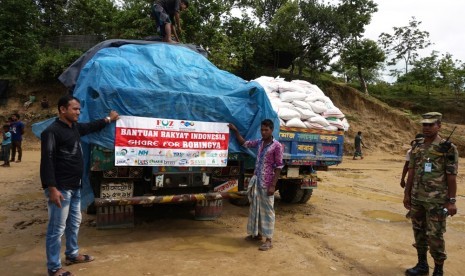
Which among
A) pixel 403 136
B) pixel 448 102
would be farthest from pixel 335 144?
pixel 448 102

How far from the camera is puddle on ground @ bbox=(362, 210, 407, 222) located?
6429mm

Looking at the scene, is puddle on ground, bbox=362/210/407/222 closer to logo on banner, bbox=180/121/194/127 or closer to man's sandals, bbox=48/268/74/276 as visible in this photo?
logo on banner, bbox=180/121/194/127

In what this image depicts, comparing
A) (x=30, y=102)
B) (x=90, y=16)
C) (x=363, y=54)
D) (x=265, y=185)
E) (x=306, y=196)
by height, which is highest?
(x=90, y=16)

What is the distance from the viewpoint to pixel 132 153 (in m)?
4.28

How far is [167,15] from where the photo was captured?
23.8 feet

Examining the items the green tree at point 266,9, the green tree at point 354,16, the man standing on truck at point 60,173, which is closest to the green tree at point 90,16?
the green tree at point 266,9

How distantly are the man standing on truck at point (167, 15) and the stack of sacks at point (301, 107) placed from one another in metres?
2.01

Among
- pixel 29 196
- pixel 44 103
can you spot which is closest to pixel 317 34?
pixel 44 103

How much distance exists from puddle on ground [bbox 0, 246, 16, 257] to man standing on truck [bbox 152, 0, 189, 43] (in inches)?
163

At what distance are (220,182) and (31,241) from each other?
243cm

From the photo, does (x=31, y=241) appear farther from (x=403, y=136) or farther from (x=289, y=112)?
(x=403, y=136)

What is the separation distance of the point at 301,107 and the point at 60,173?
168 inches

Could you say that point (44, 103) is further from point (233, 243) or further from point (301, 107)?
point (233, 243)

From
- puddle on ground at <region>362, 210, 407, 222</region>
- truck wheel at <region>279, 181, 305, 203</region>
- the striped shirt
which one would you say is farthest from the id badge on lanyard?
truck wheel at <region>279, 181, 305, 203</region>
